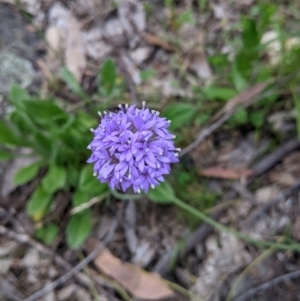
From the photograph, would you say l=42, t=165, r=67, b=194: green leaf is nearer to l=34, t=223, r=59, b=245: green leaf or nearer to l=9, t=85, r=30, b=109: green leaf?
l=34, t=223, r=59, b=245: green leaf

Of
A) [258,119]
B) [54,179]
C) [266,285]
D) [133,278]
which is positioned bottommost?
[266,285]

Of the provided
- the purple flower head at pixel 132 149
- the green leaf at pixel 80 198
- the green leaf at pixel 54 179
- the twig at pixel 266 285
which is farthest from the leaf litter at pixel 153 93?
the purple flower head at pixel 132 149

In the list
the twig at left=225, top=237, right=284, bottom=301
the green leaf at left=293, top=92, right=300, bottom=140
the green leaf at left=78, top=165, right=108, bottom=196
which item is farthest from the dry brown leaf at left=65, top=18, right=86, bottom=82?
the twig at left=225, top=237, right=284, bottom=301

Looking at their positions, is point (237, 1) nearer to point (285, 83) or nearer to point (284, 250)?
point (285, 83)

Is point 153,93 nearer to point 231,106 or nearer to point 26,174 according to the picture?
point 231,106

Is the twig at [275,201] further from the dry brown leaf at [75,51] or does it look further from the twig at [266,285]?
the dry brown leaf at [75,51]

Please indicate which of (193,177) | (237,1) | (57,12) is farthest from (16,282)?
(237,1)

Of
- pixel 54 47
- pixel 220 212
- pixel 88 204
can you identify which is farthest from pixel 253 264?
pixel 54 47
